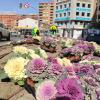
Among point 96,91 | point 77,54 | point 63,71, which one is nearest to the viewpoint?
point 96,91

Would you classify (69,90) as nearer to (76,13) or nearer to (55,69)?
(55,69)

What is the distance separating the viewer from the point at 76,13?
393 ft

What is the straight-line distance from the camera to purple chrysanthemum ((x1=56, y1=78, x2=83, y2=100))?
494 centimetres

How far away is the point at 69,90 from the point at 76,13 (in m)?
116

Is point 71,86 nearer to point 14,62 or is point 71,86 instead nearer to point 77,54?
point 14,62

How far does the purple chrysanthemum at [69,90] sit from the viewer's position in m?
4.94

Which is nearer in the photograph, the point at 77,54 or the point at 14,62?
the point at 14,62

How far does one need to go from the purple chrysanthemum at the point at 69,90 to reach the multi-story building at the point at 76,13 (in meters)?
113

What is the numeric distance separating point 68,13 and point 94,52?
10744cm

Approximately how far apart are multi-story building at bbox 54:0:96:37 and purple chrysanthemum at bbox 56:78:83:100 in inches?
4462

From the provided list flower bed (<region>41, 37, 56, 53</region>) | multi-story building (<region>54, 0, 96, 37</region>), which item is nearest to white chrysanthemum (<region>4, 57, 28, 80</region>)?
flower bed (<region>41, 37, 56, 53</region>)

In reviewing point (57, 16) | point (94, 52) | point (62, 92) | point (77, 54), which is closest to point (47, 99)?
point (62, 92)

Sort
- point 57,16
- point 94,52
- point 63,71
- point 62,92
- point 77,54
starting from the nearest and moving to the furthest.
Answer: point 62,92 → point 63,71 → point 77,54 → point 94,52 → point 57,16

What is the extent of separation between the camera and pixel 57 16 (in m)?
130
